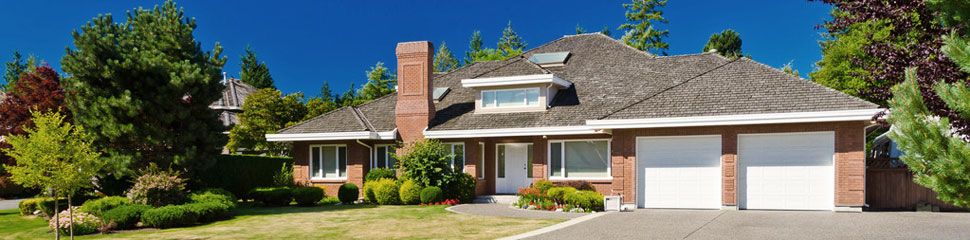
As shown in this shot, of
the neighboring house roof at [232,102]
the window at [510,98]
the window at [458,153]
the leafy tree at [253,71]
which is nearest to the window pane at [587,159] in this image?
the window at [510,98]

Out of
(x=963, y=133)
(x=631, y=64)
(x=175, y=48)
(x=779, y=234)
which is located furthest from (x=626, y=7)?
(x=963, y=133)

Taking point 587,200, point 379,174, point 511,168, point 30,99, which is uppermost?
point 30,99

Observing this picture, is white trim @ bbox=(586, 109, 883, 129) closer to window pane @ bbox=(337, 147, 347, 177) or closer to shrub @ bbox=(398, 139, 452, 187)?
shrub @ bbox=(398, 139, 452, 187)

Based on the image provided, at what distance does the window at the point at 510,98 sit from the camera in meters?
25.8

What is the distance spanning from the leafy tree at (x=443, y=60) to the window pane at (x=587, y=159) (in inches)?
1541

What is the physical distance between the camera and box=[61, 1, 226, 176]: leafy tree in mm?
20828

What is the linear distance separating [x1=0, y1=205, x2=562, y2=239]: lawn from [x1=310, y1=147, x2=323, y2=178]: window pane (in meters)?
6.01

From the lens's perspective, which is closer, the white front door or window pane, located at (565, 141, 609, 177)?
window pane, located at (565, 141, 609, 177)

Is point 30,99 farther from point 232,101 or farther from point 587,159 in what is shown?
point 232,101

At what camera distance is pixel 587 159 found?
23.7m

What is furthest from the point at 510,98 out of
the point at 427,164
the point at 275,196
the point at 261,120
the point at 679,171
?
the point at 261,120

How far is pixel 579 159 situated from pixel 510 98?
3942 millimetres

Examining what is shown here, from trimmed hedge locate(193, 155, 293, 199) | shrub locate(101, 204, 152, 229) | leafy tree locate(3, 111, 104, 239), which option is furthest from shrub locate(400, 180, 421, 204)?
leafy tree locate(3, 111, 104, 239)

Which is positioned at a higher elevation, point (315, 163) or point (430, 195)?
point (315, 163)
